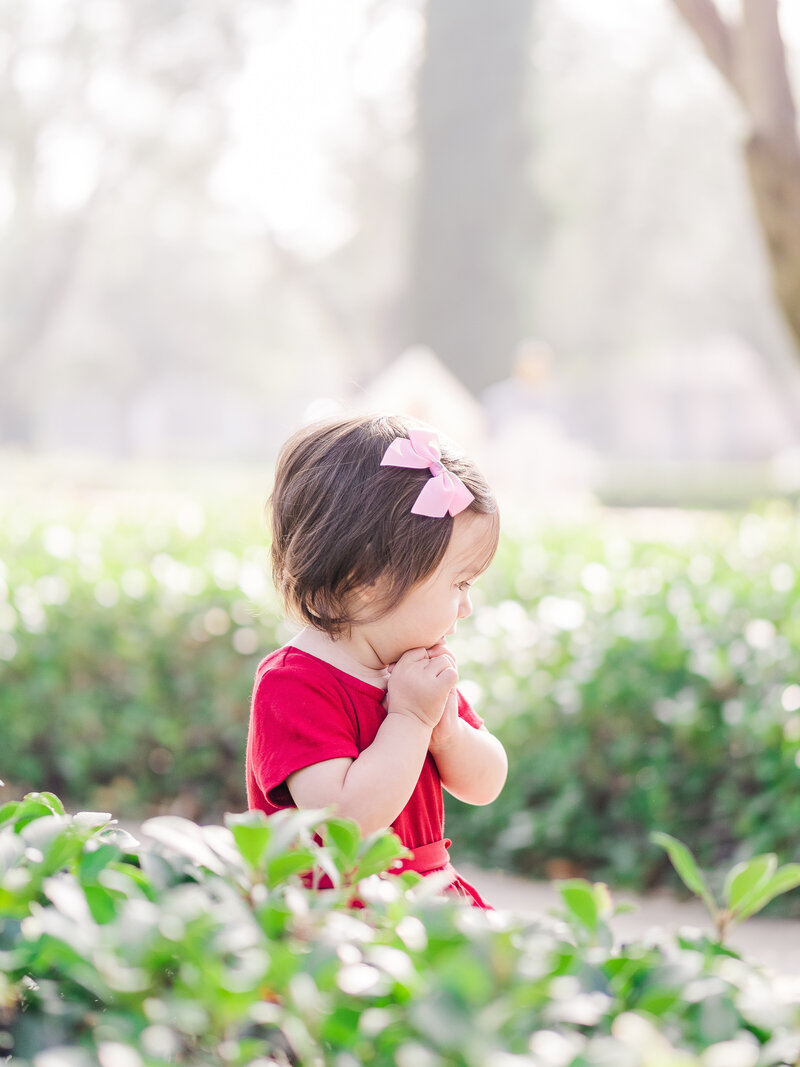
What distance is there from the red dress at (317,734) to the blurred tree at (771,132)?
251 centimetres

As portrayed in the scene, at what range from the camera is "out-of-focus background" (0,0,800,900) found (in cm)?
375

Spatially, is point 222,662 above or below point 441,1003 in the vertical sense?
below

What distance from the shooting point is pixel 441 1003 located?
802 mm

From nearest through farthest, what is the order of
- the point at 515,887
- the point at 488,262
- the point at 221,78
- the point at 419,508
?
the point at 419,508
the point at 515,887
the point at 488,262
the point at 221,78

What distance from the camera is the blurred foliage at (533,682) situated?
359cm

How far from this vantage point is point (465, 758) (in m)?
1.80

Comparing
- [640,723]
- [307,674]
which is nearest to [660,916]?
[640,723]

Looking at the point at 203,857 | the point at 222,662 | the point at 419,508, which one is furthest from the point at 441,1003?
the point at 222,662

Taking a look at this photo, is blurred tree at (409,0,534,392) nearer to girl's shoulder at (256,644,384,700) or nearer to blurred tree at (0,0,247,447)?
blurred tree at (0,0,247,447)

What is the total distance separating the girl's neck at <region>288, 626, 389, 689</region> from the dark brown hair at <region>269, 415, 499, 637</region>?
0.07 feet

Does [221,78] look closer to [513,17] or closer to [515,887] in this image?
[513,17]

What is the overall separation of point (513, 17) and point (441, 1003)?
2096 centimetres

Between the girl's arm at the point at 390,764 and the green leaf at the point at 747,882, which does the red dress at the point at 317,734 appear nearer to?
the girl's arm at the point at 390,764

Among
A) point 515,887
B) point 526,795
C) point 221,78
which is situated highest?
point 221,78
